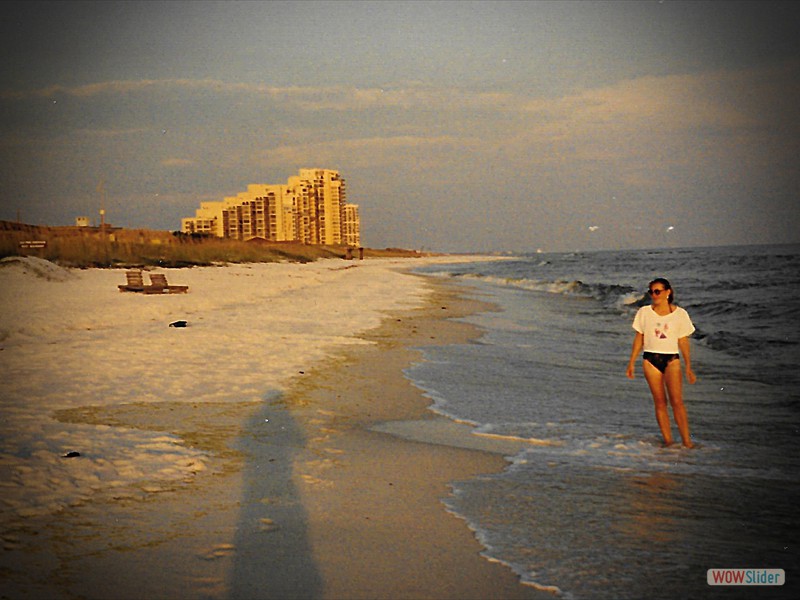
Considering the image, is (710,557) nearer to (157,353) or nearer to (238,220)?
(157,353)

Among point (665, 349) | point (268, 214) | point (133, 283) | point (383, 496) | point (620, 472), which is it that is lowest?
point (620, 472)

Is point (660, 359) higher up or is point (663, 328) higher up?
point (663, 328)

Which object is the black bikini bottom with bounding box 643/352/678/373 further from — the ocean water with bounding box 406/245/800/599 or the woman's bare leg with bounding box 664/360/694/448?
the ocean water with bounding box 406/245/800/599

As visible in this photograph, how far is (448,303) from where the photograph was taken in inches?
1085

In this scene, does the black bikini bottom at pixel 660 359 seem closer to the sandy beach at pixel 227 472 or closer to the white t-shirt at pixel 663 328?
the white t-shirt at pixel 663 328

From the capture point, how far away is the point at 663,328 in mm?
7191

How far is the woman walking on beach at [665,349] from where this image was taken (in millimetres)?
7109

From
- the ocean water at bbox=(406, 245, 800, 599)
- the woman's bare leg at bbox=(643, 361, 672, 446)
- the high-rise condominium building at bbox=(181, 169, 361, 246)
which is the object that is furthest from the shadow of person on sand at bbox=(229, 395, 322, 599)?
the high-rise condominium building at bbox=(181, 169, 361, 246)

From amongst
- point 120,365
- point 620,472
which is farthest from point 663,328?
point 120,365

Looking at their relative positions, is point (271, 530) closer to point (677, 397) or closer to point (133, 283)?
point (677, 397)

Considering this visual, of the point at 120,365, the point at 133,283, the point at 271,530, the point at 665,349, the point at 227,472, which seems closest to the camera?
the point at 271,530

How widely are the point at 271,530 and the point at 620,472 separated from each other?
10.6ft

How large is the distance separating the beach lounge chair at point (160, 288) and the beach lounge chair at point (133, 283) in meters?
0.29

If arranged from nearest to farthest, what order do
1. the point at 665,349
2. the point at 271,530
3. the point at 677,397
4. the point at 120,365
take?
the point at 271,530
the point at 677,397
the point at 665,349
the point at 120,365
